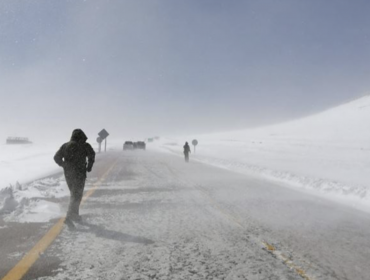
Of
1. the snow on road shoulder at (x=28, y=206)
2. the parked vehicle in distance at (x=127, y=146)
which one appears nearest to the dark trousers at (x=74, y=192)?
the snow on road shoulder at (x=28, y=206)

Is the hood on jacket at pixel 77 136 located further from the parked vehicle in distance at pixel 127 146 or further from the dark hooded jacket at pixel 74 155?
the parked vehicle in distance at pixel 127 146

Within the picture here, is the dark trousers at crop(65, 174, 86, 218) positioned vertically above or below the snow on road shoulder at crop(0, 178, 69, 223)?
above

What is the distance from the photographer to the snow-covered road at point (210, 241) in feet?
13.6

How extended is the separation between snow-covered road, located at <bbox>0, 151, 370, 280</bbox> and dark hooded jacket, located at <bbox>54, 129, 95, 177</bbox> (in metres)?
1.07

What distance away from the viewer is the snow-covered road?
4137 mm

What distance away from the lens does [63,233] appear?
593 cm

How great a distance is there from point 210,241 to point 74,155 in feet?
10.3

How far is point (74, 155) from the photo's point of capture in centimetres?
682

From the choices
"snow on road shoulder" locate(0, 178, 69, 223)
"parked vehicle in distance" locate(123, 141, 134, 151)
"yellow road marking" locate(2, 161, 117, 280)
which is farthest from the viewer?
"parked vehicle in distance" locate(123, 141, 134, 151)

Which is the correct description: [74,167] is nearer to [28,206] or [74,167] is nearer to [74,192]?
[74,192]

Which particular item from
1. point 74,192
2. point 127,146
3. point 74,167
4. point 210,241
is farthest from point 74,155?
point 127,146

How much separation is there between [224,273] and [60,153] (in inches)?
166

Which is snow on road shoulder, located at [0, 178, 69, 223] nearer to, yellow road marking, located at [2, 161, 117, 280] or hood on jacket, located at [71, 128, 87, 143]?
yellow road marking, located at [2, 161, 117, 280]

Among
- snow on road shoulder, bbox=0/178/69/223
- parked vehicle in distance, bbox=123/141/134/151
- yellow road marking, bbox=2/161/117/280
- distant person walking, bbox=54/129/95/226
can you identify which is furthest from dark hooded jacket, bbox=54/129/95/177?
parked vehicle in distance, bbox=123/141/134/151
